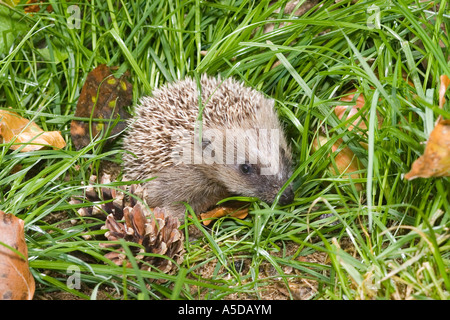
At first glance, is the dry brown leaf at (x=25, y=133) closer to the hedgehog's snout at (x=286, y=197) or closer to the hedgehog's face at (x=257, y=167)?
the hedgehog's face at (x=257, y=167)

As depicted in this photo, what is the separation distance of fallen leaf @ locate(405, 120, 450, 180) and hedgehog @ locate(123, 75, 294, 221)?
1192 millimetres

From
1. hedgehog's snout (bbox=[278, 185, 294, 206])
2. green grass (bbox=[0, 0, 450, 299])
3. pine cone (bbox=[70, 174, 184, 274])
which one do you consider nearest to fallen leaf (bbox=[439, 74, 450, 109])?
green grass (bbox=[0, 0, 450, 299])

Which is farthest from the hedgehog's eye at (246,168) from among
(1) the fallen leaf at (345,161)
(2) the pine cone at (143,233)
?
(2) the pine cone at (143,233)

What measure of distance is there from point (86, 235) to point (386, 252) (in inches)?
69.5

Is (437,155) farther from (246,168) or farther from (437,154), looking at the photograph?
(246,168)

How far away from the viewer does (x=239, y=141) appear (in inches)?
131

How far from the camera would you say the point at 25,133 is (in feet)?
11.5

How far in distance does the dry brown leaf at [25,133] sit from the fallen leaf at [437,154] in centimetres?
240

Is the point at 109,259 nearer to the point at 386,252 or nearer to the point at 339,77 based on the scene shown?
the point at 386,252

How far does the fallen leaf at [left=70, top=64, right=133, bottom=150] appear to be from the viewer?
364 cm

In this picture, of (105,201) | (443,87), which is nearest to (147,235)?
(105,201)

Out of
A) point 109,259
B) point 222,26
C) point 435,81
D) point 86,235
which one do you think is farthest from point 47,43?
point 435,81

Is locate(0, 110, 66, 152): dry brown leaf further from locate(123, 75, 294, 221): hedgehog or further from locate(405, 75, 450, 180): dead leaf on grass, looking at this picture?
locate(405, 75, 450, 180): dead leaf on grass

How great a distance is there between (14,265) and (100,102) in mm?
1686
